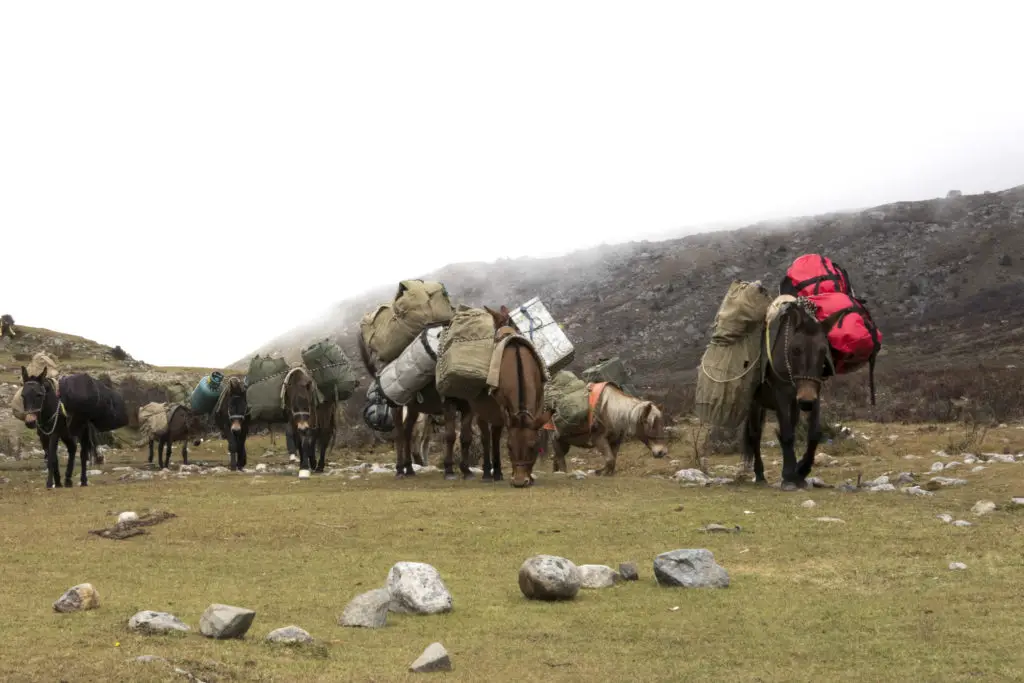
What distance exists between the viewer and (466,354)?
15.0 metres

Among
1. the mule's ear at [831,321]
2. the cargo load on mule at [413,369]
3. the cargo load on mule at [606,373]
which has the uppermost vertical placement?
the mule's ear at [831,321]

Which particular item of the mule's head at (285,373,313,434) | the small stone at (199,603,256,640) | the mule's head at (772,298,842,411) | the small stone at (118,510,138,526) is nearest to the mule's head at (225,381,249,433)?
the mule's head at (285,373,313,434)

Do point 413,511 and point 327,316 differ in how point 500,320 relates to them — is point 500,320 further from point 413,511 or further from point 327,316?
point 327,316

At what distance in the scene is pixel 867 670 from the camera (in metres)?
5.23

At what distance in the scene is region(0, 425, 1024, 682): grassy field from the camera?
209 inches

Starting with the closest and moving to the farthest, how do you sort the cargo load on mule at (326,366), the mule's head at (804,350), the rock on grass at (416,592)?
the rock on grass at (416,592)
the mule's head at (804,350)
the cargo load on mule at (326,366)

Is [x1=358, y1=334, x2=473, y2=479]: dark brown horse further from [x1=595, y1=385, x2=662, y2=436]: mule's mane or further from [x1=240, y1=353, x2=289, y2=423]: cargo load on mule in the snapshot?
[x1=240, y1=353, x2=289, y2=423]: cargo load on mule

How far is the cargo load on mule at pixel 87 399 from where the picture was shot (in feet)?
59.9

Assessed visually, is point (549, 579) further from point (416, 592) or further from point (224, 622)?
point (224, 622)

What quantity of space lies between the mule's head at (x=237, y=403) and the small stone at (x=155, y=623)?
18.1 m

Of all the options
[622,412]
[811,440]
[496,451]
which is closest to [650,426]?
[622,412]

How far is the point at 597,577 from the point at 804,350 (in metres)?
6.51

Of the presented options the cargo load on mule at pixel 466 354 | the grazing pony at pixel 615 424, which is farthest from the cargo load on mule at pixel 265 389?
the cargo load on mule at pixel 466 354

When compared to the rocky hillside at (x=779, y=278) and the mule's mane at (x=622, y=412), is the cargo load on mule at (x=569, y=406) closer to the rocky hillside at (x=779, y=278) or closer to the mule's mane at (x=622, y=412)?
the mule's mane at (x=622, y=412)
